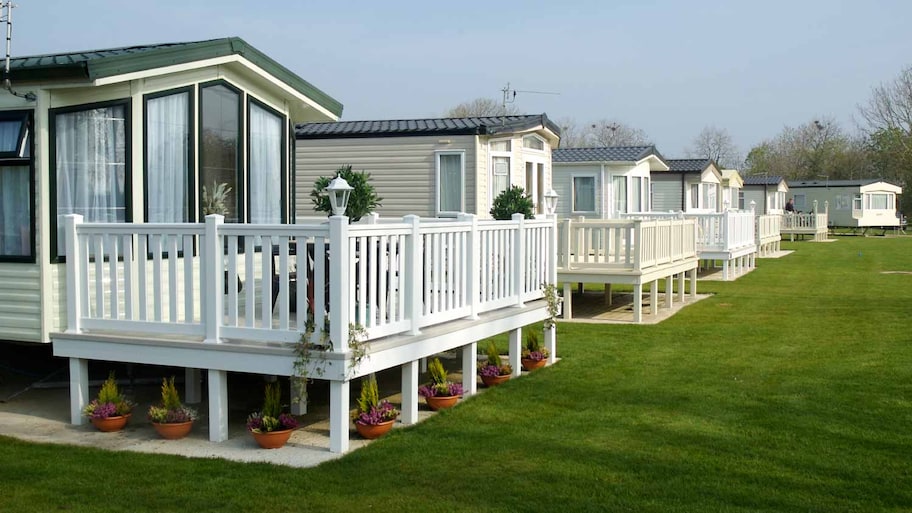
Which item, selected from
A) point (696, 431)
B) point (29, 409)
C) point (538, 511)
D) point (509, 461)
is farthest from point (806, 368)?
point (29, 409)

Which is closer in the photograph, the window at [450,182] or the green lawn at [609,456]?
the green lawn at [609,456]

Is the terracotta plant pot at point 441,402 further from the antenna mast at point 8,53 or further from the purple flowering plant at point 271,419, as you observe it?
the antenna mast at point 8,53

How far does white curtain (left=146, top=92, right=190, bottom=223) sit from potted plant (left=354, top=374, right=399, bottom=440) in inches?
94.5

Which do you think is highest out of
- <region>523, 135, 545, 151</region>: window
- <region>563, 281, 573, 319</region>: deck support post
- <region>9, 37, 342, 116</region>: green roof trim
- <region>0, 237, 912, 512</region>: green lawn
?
<region>523, 135, 545, 151</region>: window

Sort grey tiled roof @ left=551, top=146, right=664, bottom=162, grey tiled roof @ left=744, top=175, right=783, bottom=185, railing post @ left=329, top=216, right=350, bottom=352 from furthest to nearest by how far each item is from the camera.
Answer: grey tiled roof @ left=744, top=175, right=783, bottom=185, grey tiled roof @ left=551, top=146, right=664, bottom=162, railing post @ left=329, top=216, right=350, bottom=352

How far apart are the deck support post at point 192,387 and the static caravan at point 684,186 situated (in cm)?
2595

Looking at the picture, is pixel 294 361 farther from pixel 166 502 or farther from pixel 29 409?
pixel 29 409

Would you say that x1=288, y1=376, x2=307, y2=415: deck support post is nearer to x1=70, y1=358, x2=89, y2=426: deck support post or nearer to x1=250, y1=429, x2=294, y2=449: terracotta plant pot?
x1=250, y1=429, x2=294, y2=449: terracotta plant pot

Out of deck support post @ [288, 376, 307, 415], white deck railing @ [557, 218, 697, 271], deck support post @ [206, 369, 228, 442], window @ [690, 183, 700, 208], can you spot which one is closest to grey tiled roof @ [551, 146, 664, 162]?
window @ [690, 183, 700, 208]

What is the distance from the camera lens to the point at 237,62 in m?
8.23

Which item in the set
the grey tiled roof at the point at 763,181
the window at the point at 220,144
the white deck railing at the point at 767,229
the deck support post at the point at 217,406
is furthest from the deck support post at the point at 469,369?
the grey tiled roof at the point at 763,181

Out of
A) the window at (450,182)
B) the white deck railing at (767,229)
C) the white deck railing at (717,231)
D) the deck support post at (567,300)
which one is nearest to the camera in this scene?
the deck support post at (567,300)

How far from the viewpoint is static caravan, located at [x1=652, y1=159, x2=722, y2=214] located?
32281mm

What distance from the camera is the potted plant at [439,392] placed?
734cm
